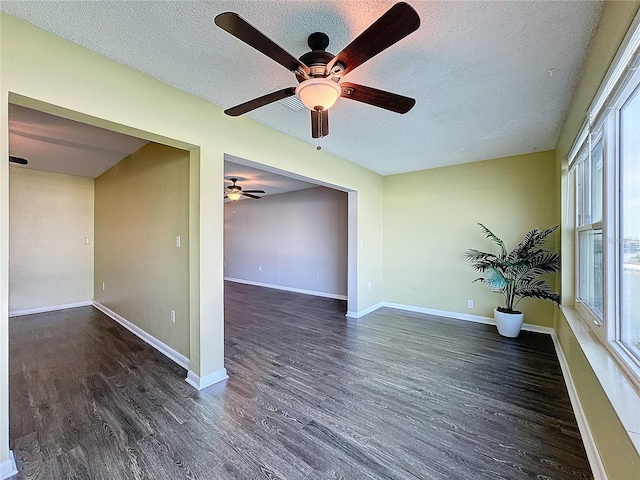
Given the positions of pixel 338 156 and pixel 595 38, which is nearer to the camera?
pixel 595 38

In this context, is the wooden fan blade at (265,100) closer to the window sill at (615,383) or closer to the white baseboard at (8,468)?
the window sill at (615,383)

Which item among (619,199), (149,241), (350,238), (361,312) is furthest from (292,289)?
(619,199)

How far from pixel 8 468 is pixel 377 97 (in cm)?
292

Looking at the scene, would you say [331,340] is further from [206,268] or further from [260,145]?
[260,145]

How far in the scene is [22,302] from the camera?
14.6 ft

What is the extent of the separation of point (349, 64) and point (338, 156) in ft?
8.43

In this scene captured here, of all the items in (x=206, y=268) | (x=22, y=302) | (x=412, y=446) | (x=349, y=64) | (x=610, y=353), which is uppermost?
(x=349, y=64)

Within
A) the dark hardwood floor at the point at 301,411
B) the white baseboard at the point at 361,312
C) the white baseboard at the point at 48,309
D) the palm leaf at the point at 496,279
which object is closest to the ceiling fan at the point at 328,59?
the dark hardwood floor at the point at 301,411

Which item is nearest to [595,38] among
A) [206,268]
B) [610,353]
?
[610,353]

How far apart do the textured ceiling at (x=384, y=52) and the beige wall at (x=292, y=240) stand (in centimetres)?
341

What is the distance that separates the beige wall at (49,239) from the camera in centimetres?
447

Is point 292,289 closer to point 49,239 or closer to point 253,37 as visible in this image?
point 49,239

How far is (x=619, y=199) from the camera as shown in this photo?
5.44ft

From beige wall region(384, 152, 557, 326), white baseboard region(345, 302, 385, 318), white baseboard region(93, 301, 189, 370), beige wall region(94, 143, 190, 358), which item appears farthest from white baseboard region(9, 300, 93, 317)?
beige wall region(384, 152, 557, 326)
